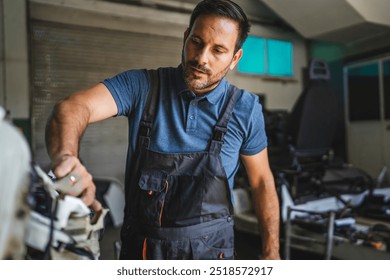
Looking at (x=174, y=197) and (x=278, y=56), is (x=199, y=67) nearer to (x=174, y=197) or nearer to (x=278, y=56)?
(x=174, y=197)

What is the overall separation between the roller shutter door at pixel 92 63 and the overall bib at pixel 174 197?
186 mm

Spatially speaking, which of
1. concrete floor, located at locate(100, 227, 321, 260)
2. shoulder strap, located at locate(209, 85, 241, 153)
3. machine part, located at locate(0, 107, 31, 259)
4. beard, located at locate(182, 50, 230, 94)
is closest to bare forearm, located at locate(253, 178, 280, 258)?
concrete floor, located at locate(100, 227, 321, 260)

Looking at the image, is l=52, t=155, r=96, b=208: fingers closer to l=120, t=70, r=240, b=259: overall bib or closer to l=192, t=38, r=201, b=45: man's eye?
l=120, t=70, r=240, b=259: overall bib

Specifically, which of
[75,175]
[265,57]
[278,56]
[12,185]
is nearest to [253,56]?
[265,57]

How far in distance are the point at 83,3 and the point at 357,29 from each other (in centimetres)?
103

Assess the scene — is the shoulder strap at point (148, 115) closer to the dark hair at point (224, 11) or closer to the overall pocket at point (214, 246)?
the dark hair at point (224, 11)

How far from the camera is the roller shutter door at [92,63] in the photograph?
3.67 feet

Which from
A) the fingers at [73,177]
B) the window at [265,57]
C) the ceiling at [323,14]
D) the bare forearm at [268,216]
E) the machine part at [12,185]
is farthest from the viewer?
the window at [265,57]

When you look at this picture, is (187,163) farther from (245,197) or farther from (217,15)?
(245,197)

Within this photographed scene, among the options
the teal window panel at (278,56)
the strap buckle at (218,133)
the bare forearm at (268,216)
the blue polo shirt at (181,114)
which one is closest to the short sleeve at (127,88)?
the blue polo shirt at (181,114)

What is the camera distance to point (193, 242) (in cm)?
102

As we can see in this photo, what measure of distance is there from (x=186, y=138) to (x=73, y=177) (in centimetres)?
41

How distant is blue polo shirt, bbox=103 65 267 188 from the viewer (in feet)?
3.22

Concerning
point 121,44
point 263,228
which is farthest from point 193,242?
point 121,44
